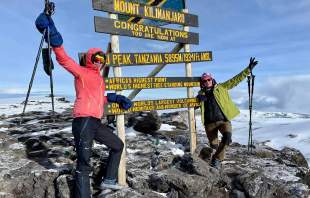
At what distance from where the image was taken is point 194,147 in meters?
12.0

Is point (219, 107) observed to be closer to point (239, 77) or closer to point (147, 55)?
point (239, 77)

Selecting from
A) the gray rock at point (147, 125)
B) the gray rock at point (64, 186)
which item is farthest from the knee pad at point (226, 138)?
the gray rock at point (147, 125)

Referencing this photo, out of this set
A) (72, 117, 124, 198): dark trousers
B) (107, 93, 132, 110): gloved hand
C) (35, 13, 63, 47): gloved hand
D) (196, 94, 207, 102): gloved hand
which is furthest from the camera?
(196, 94, 207, 102): gloved hand

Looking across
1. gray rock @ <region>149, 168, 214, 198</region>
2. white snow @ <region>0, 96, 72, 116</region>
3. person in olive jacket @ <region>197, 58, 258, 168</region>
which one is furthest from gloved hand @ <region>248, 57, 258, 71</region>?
white snow @ <region>0, 96, 72, 116</region>

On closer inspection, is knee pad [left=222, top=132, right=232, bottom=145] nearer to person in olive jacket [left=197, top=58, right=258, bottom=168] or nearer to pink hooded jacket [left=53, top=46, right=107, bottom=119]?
person in olive jacket [left=197, top=58, right=258, bottom=168]

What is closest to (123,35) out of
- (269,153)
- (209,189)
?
(209,189)

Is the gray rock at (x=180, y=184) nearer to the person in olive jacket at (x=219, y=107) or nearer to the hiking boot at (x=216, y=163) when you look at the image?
the hiking boot at (x=216, y=163)

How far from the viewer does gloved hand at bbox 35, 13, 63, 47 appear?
7.14m

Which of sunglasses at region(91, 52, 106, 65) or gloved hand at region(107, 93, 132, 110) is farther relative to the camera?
gloved hand at region(107, 93, 132, 110)

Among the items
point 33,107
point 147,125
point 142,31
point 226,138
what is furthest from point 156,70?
point 33,107

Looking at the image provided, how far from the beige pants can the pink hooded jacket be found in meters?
4.34

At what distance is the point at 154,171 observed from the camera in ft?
32.3

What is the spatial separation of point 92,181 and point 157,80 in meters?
A: 3.37

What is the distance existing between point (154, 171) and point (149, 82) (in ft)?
7.46
